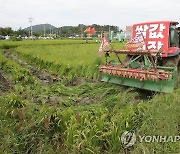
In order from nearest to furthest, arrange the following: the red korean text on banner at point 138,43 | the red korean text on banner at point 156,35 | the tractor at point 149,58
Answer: the tractor at point 149,58, the red korean text on banner at point 138,43, the red korean text on banner at point 156,35

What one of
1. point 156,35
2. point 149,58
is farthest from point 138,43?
point 156,35

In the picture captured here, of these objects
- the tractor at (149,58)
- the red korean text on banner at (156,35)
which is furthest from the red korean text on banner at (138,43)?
the red korean text on banner at (156,35)

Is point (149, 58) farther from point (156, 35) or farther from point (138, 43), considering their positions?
point (156, 35)

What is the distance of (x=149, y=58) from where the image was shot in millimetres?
6883

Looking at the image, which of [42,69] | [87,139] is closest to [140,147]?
[87,139]

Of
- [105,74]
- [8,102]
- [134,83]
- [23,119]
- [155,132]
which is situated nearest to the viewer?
[155,132]

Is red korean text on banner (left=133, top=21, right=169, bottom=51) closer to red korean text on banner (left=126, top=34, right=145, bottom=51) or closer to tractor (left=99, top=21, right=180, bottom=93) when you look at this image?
tractor (left=99, top=21, right=180, bottom=93)

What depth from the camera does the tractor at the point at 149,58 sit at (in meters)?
6.12

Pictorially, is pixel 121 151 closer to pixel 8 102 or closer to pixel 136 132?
pixel 136 132

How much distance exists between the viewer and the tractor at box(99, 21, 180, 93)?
20.1ft

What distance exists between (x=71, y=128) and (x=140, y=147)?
1.01 meters

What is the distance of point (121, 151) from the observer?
3619 mm

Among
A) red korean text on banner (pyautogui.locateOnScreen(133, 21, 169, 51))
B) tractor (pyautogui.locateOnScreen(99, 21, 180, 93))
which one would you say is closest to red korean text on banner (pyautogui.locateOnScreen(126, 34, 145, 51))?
tractor (pyautogui.locateOnScreen(99, 21, 180, 93))

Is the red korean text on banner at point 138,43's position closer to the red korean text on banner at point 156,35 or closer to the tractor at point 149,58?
the tractor at point 149,58
